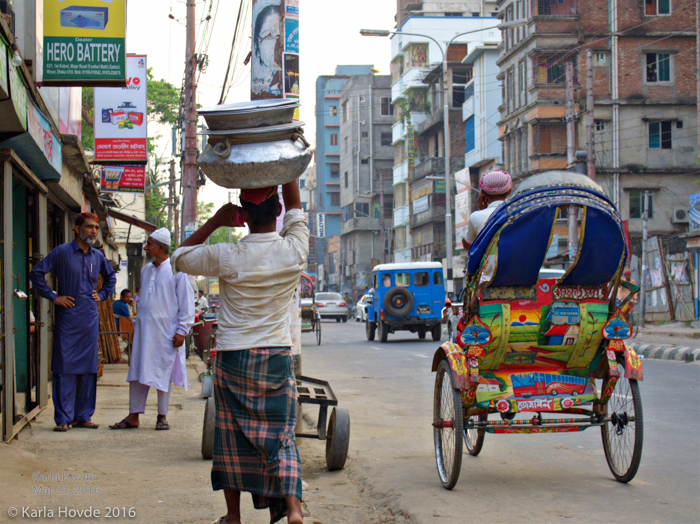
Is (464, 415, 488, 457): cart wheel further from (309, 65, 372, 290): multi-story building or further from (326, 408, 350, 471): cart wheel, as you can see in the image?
(309, 65, 372, 290): multi-story building

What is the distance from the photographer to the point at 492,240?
518cm

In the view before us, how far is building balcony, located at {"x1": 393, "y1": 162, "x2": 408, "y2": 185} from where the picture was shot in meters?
67.5

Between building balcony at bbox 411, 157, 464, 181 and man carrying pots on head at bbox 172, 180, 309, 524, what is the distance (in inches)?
2134

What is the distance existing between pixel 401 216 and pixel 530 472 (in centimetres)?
6440

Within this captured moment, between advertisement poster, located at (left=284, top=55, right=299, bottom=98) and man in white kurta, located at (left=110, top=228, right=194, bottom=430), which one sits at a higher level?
advertisement poster, located at (left=284, top=55, right=299, bottom=98)

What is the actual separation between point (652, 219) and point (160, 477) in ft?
123

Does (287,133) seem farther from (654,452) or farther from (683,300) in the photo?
(683,300)

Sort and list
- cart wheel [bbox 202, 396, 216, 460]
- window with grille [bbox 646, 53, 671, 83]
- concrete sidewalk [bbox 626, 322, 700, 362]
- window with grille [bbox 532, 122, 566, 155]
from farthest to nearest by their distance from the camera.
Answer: window with grille [bbox 532, 122, 566, 155] → window with grille [bbox 646, 53, 671, 83] → concrete sidewalk [bbox 626, 322, 700, 362] → cart wheel [bbox 202, 396, 216, 460]

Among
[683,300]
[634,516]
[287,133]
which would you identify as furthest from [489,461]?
[683,300]

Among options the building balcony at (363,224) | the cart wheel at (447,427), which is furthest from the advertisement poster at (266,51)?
the building balcony at (363,224)

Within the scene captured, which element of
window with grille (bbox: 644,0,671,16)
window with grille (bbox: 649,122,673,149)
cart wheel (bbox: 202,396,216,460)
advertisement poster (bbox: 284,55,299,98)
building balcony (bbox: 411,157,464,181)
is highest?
window with grille (bbox: 644,0,671,16)

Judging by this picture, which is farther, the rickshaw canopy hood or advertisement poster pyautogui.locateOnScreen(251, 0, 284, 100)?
advertisement poster pyautogui.locateOnScreen(251, 0, 284, 100)

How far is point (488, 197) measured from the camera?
596 centimetres

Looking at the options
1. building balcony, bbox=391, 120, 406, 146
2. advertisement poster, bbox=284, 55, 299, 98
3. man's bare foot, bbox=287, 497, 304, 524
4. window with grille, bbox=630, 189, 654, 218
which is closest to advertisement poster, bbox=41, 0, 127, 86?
advertisement poster, bbox=284, 55, 299, 98
